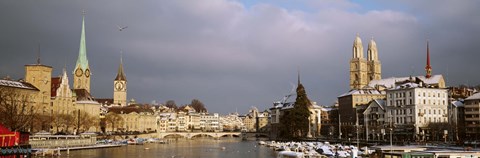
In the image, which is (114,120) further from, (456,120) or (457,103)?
(456,120)

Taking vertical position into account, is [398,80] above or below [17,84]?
above

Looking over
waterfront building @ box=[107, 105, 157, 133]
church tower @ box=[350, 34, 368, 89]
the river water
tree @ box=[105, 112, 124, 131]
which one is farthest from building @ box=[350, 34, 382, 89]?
tree @ box=[105, 112, 124, 131]

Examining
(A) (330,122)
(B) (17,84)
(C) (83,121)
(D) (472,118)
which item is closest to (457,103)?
(D) (472,118)

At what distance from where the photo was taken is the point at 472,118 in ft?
261

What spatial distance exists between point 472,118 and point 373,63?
209ft

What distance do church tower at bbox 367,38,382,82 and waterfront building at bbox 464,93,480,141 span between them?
61.0 meters

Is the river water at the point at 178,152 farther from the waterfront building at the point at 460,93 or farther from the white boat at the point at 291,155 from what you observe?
the waterfront building at the point at 460,93

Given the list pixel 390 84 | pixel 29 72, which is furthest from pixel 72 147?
pixel 390 84

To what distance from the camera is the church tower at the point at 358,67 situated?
462 ft

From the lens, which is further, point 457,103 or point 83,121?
point 83,121

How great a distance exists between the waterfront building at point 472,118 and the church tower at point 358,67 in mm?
59410

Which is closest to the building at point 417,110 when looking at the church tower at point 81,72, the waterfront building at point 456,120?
the waterfront building at point 456,120

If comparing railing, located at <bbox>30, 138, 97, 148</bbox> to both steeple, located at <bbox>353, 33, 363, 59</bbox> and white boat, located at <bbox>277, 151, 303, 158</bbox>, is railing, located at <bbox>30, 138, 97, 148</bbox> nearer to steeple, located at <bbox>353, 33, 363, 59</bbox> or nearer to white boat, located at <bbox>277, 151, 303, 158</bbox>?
white boat, located at <bbox>277, 151, 303, 158</bbox>

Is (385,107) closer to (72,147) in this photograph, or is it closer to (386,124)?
(386,124)
